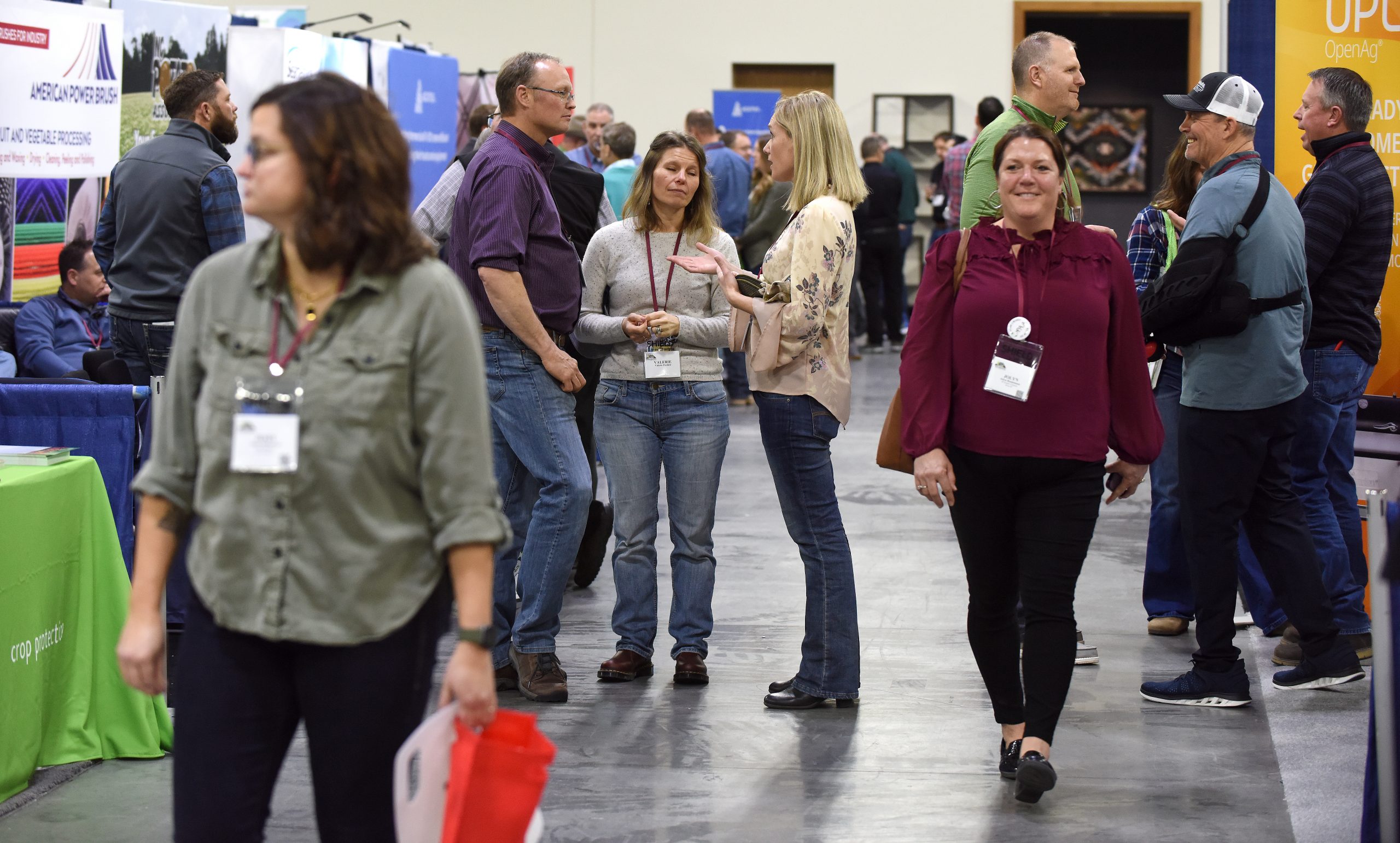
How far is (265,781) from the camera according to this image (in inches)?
66.4

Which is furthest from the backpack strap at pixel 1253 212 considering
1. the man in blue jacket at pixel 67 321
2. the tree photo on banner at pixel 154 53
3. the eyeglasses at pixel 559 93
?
the tree photo on banner at pixel 154 53

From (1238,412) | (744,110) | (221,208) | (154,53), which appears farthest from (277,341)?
(744,110)

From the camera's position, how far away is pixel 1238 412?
11.1 ft

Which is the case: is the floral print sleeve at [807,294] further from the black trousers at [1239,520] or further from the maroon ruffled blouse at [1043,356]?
the black trousers at [1239,520]

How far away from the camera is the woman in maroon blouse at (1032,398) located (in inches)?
107

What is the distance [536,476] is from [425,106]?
725 cm

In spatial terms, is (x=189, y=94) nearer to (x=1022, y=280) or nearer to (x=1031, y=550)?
(x=1022, y=280)

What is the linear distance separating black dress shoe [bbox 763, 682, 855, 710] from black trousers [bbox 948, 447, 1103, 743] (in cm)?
68

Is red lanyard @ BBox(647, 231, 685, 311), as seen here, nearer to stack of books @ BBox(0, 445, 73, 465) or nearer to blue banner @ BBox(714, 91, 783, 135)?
stack of books @ BBox(0, 445, 73, 465)

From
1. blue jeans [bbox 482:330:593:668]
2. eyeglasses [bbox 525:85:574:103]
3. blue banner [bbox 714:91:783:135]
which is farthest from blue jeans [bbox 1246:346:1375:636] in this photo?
blue banner [bbox 714:91:783:135]

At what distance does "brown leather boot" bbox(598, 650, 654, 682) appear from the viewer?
3.69 meters

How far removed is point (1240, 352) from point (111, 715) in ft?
9.09

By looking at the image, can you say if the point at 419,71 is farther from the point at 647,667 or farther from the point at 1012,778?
the point at 1012,778

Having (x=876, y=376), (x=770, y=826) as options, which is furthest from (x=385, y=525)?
(x=876, y=376)
